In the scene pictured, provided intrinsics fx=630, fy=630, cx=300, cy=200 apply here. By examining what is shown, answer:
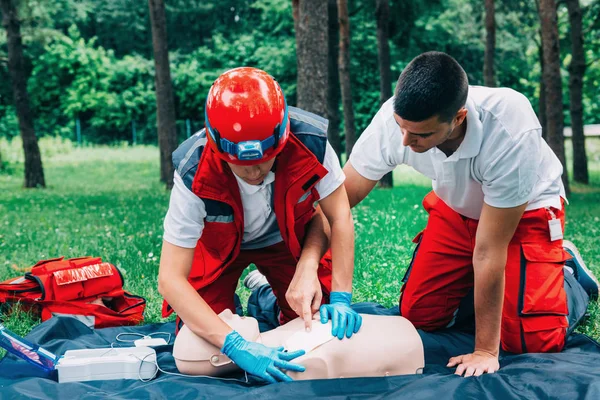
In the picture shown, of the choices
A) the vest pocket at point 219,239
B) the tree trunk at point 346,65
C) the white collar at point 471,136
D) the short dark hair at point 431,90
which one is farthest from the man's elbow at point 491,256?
the tree trunk at point 346,65

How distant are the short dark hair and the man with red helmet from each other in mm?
520

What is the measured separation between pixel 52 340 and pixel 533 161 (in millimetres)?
2666

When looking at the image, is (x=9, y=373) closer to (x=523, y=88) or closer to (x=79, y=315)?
(x=79, y=315)

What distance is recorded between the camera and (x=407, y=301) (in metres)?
3.76

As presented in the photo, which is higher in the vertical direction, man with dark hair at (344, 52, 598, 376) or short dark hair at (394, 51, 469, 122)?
short dark hair at (394, 51, 469, 122)

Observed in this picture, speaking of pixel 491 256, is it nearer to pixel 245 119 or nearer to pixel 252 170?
pixel 252 170

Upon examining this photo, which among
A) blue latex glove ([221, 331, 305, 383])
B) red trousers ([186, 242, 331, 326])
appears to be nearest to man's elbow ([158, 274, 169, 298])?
blue latex glove ([221, 331, 305, 383])

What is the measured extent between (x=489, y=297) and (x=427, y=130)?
34.3 inches

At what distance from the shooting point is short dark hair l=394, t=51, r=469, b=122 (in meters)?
2.56

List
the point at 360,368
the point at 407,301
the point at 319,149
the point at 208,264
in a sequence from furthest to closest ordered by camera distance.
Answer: the point at 407,301 → the point at 208,264 → the point at 319,149 → the point at 360,368

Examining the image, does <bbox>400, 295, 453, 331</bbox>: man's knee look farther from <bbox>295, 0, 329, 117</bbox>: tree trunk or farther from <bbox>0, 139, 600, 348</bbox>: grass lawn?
<bbox>295, 0, 329, 117</bbox>: tree trunk

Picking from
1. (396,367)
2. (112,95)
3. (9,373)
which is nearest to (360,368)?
(396,367)

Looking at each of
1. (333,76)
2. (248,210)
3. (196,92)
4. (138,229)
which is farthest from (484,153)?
(196,92)

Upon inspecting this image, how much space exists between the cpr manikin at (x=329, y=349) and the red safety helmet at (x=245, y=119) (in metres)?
0.81
